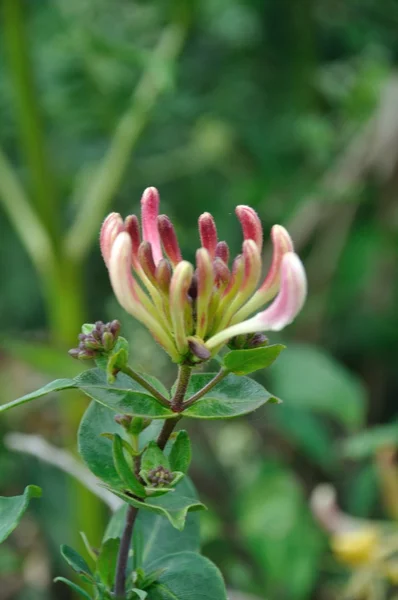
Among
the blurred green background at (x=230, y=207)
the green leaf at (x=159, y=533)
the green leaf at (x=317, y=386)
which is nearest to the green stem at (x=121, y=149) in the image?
the blurred green background at (x=230, y=207)

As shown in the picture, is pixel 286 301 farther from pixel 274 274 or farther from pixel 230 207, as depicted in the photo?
pixel 230 207

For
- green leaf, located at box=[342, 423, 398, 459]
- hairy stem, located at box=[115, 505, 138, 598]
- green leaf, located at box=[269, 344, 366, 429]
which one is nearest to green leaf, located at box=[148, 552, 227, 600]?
hairy stem, located at box=[115, 505, 138, 598]

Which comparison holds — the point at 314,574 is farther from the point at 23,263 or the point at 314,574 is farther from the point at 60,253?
the point at 23,263

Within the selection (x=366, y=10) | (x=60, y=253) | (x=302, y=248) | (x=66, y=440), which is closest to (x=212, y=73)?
(x=366, y=10)

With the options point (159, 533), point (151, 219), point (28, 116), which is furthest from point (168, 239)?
point (28, 116)

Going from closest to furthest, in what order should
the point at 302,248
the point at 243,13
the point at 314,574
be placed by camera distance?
the point at 314,574 → the point at 302,248 → the point at 243,13

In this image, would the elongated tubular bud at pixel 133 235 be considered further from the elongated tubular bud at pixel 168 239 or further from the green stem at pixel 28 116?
the green stem at pixel 28 116
